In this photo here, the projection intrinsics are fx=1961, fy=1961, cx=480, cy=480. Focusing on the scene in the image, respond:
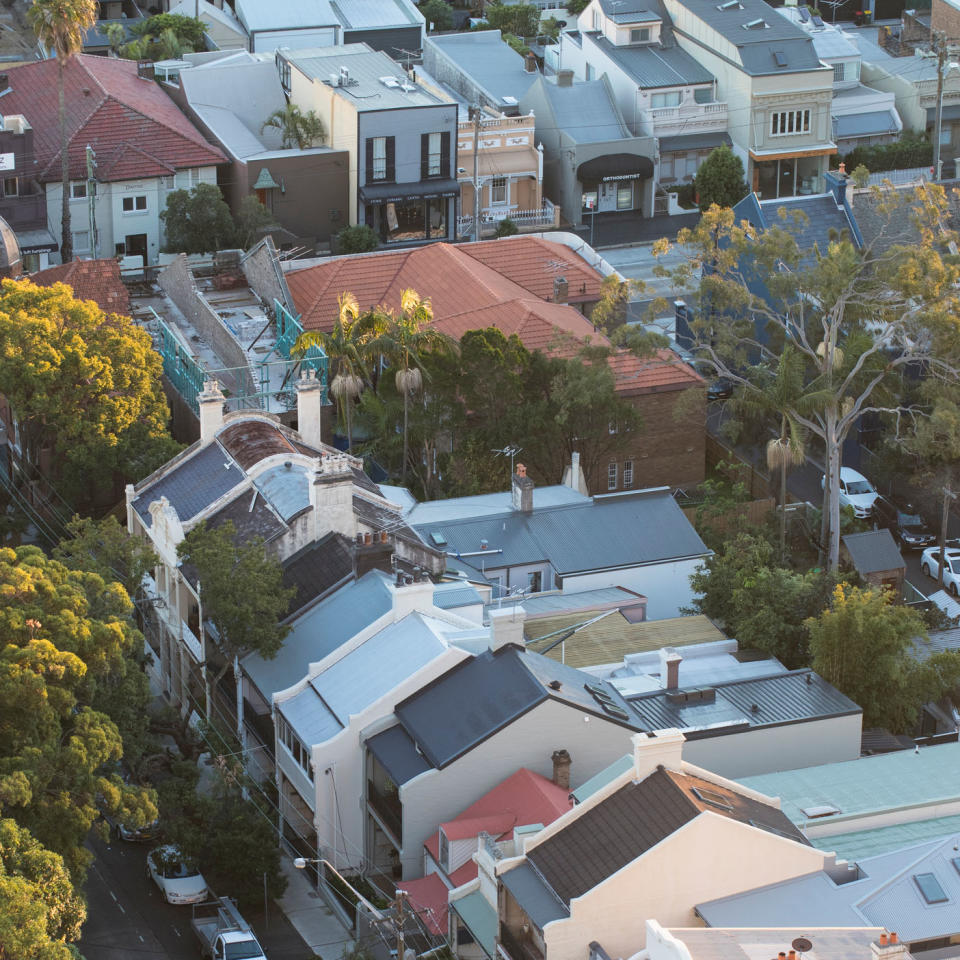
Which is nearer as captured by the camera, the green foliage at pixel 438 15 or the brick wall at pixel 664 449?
the brick wall at pixel 664 449

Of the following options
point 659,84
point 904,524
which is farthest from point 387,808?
point 659,84

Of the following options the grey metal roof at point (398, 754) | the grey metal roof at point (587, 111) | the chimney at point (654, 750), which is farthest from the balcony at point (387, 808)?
the grey metal roof at point (587, 111)

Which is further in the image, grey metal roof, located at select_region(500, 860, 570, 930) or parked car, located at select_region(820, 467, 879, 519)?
parked car, located at select_region(820, 467, 879, 519)

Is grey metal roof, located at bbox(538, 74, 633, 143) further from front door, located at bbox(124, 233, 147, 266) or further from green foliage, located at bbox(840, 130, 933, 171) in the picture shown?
front door, located at bbox(124, 233, 147, 266)

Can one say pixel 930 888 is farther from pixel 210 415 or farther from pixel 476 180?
pixel 476 180

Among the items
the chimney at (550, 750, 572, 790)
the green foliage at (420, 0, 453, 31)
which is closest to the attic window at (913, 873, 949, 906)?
the chimney at (550, 750, 572, 790)

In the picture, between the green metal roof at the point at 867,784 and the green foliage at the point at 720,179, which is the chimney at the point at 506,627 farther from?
the green foliage at the point at 720,179

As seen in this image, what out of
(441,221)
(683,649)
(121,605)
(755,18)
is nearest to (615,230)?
(441,221)
